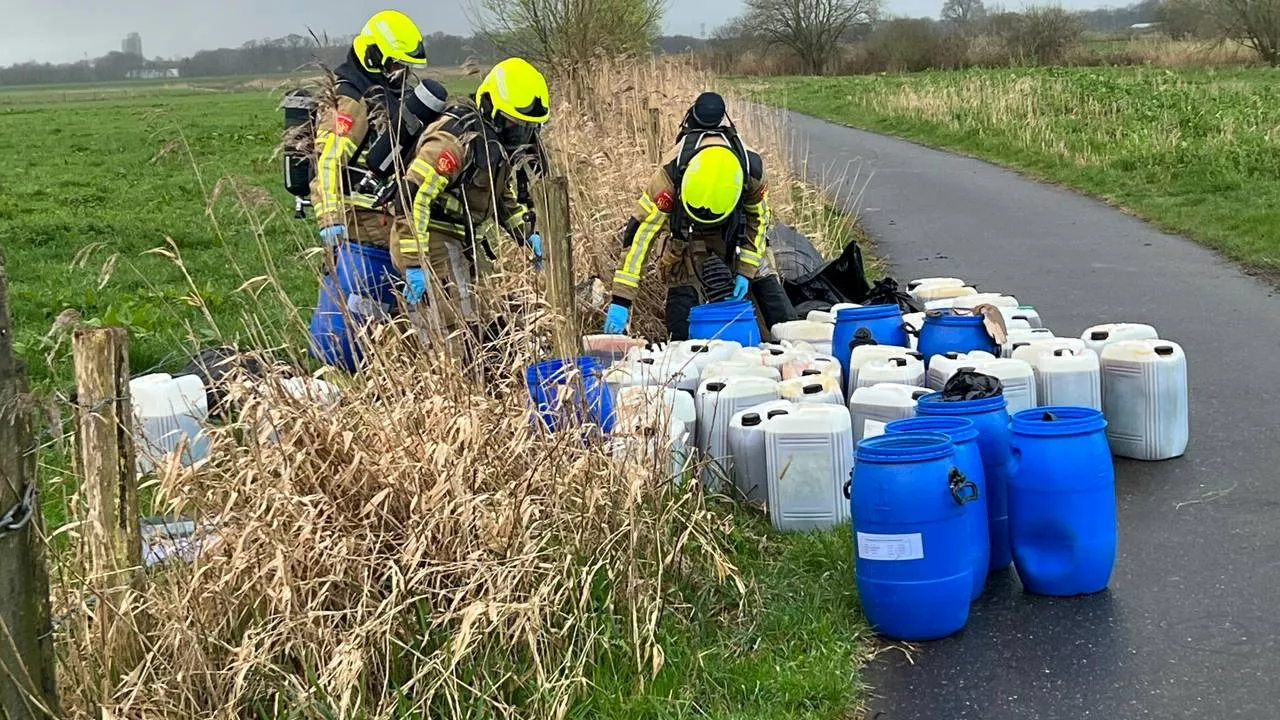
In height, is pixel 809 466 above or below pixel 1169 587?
above

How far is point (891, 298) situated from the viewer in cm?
758

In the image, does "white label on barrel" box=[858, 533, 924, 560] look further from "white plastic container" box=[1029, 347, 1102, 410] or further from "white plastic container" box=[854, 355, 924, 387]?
"white plastic container" box=[1029, 347, 1102, 410]

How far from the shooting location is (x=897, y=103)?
28891 mm

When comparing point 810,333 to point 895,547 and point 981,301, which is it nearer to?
point 981,301

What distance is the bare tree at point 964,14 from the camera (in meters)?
62.6

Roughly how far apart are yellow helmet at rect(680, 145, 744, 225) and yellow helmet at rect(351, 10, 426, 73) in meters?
1.80

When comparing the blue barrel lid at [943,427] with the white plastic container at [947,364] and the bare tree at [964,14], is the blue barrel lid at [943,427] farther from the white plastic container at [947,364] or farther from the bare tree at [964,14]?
the bare tree at [964,14]

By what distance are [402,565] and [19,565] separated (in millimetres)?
1177

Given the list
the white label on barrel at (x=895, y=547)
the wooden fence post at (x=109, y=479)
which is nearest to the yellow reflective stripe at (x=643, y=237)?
the white label on barrel at (x=895, y=547)

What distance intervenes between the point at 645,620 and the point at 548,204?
2376mm

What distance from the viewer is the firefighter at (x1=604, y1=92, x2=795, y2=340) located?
7145 millimetres

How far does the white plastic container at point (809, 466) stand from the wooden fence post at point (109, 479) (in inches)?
99.8

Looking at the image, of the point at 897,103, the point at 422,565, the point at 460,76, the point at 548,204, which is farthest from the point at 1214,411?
the point at 897,103

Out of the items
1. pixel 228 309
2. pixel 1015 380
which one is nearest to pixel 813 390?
pixel 1015 380
